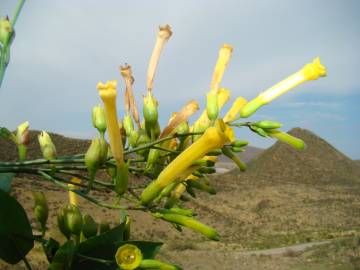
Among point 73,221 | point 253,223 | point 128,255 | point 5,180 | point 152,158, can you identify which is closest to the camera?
point 128,255

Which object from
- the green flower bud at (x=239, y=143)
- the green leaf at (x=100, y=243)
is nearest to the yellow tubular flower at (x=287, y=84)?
the green flower bud at (x=239, y=143)

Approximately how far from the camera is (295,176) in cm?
4303

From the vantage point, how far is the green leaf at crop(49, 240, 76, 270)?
3.34 feet

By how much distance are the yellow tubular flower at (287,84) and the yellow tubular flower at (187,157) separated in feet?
1.16

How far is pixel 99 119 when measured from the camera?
146cm

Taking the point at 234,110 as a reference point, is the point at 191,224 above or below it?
below

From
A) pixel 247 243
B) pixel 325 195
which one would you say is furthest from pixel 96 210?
pixel 325 195

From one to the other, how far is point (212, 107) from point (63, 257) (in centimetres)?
54

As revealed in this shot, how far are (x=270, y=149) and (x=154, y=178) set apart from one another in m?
45.5

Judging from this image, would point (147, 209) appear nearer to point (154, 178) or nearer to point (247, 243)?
point (154, 178)

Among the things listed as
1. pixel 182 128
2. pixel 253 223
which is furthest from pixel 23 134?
pixel 253 223

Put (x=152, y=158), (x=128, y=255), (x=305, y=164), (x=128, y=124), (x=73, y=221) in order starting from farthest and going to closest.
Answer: (x=305, y=164), (x=128, y=124), (x=152, y=158), (x=73, y=221), (x=128, y=255)

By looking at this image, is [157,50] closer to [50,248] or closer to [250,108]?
[250,108]

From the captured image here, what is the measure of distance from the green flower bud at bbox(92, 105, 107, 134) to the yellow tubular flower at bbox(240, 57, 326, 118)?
0.39m
